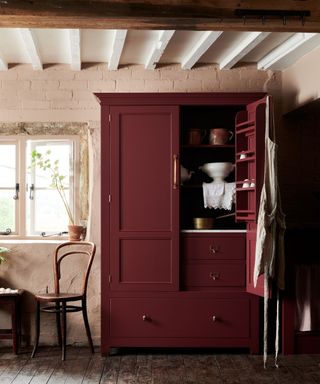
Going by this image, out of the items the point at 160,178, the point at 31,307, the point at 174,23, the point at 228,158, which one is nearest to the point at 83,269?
the point at 31,307

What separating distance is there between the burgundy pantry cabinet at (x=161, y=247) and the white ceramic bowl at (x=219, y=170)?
0.50 ft

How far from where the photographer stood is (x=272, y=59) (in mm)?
5648

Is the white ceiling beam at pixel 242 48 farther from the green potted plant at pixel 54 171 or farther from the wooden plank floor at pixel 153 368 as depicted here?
the wooden plank floor at pixel 153 368

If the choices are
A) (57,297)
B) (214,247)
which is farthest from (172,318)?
(57,297)

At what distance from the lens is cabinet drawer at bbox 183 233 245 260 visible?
548 cm

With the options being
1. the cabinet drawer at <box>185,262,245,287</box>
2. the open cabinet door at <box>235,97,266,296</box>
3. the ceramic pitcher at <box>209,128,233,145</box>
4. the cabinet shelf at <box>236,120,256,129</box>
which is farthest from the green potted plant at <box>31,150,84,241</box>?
the cabinet shelf at <box>236,120,256,129</box>

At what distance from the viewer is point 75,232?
593 centimetres

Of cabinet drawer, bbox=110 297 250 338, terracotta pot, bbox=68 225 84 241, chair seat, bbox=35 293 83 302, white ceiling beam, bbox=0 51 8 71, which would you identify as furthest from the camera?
terracotta pot, bbox=68 225 84 241

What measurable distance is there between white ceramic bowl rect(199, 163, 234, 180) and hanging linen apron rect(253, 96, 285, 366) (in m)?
0.59

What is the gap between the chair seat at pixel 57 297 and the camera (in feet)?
17.4

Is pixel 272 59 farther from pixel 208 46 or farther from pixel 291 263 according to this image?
pixel 291 263

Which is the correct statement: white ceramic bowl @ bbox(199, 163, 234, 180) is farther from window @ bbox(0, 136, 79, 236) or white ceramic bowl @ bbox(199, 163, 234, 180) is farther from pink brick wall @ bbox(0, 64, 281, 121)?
window @ bbox(0, 136, 79, 236)

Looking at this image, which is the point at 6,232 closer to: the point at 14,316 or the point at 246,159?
Result: the point at 14,316

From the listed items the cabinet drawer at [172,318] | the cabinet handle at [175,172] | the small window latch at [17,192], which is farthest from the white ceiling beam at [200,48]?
the cabinet drawer at [172,318]
